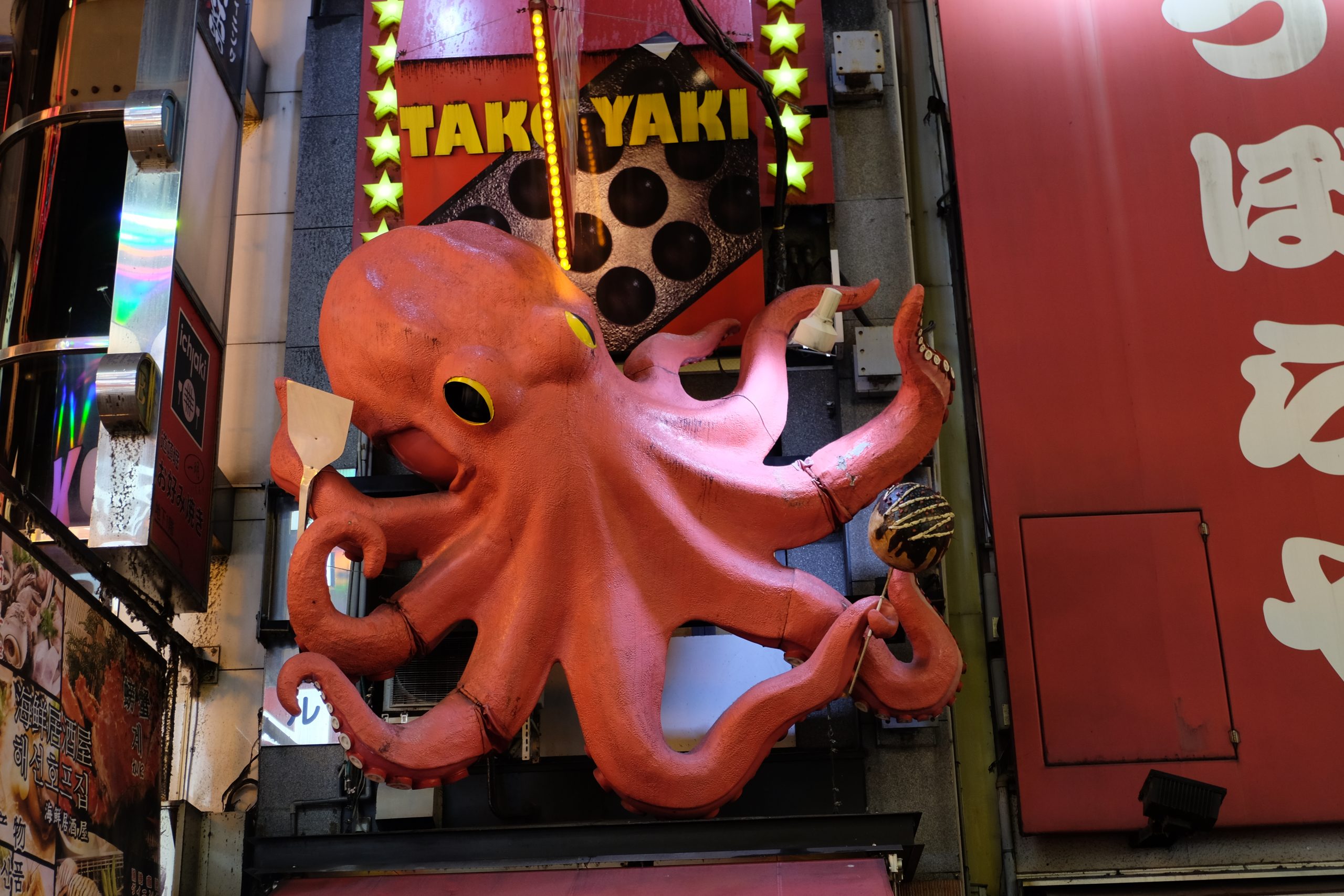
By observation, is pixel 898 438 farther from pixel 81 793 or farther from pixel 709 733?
pixel 81 793

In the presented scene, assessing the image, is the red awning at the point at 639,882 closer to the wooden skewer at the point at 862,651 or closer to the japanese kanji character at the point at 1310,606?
the wooden skewer at the point at 862,651

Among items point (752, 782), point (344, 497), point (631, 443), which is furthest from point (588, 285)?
point (752, 782)

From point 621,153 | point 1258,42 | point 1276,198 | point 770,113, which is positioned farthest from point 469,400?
point 1258,42

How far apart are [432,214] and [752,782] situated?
3757 millimetres

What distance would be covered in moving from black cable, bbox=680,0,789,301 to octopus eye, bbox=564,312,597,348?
193 centimetres

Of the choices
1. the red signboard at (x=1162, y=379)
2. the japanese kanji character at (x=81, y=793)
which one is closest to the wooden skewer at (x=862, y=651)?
the red signboard at (x=1162, y=379)

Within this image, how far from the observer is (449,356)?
5898 millimetres

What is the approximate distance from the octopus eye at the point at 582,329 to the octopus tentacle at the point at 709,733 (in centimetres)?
145

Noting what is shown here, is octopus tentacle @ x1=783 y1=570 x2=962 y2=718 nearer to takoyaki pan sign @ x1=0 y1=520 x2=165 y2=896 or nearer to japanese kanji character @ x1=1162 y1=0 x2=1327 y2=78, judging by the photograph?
takoyaki pan sign @ x1=0 y1=520 x2=165 y2=896

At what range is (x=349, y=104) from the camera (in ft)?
28.9

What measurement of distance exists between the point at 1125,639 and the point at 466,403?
12.0ft

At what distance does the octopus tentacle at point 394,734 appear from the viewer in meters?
5.30

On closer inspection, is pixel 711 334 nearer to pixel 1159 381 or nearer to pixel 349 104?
pixel 1159 381

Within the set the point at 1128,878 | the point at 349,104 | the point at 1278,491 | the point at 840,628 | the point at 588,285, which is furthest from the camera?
the point at 349,104
